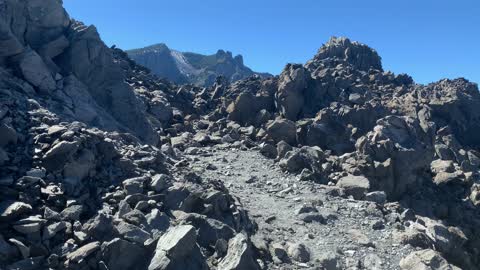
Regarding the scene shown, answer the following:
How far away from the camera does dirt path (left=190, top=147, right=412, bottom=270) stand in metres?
19.0

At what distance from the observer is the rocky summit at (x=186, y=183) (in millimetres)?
13508

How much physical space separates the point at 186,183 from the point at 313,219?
7596mm

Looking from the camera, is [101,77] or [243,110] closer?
[101,77]

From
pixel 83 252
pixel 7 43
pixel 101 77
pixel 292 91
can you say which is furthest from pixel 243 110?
pixel 83 252

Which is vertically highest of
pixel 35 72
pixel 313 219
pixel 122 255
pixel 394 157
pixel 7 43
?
pixel 394 157

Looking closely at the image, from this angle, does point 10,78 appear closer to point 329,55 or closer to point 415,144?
point 415,144

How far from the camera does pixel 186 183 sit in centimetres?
1945

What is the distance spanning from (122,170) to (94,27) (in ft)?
56.2

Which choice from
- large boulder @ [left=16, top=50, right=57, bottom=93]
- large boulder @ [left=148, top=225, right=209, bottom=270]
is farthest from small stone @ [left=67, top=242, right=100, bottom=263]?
large boulder @ [left=16, top=50, right=57, bottom=93]

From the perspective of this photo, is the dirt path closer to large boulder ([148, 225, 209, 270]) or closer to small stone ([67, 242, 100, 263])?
large boulder ([148, 225, 209, 270])

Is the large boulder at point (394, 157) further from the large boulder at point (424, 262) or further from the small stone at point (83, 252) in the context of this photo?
the small stone at point (83, 252)

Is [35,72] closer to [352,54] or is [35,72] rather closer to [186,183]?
A: [186,183]

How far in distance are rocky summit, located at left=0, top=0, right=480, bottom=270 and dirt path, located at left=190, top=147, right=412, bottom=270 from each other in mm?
97

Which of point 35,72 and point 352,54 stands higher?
point 352,54
